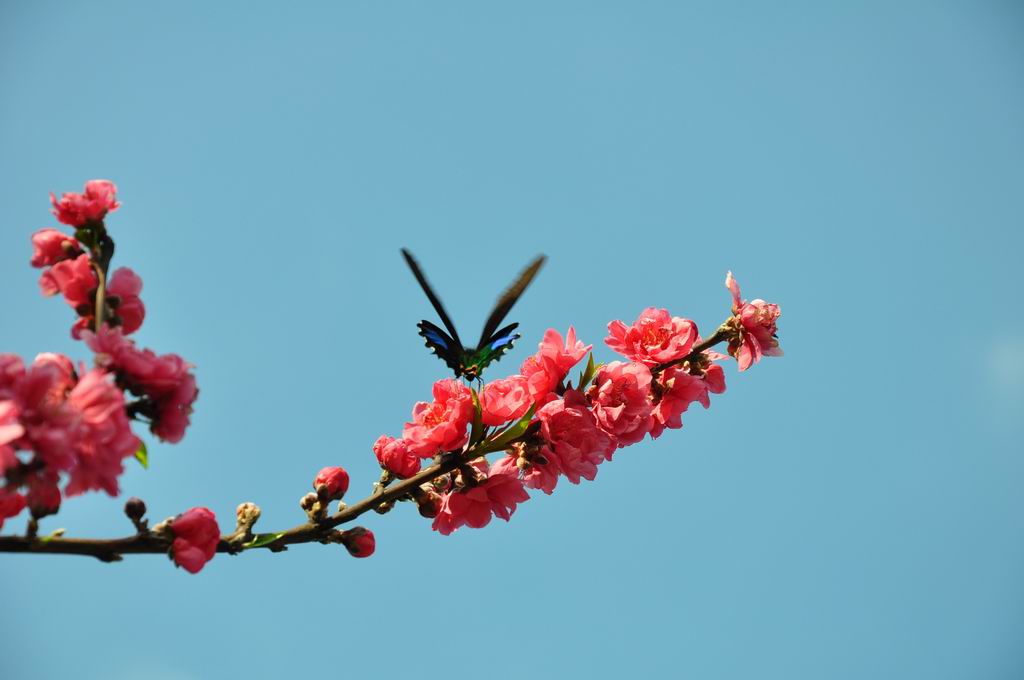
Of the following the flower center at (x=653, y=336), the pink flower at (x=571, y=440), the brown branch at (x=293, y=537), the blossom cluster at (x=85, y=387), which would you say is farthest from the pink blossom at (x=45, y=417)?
the flower center at (x=653, y=336)

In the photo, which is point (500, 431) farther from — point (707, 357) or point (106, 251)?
point (106, 251)

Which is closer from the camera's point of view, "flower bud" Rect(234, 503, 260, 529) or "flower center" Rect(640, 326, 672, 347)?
"flower bud" Rect(234, 503, 260, 529)

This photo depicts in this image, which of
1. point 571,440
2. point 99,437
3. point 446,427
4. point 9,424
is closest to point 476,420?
point 446,427

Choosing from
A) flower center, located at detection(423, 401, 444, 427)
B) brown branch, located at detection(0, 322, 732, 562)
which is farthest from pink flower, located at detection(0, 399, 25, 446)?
flower center, located at detection(423, 401, 444, 427)

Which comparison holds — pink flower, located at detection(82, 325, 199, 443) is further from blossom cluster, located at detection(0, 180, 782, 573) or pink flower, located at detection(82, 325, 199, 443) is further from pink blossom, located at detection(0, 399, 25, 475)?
pink blossom, located at detection(0, 399, 25, 475)

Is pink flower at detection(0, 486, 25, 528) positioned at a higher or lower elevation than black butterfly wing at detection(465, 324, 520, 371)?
lower

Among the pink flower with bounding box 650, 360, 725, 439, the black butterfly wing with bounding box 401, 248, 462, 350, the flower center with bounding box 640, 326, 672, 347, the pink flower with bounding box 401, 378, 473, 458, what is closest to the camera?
the black butterfly wing with bounding box 401, 248, 462, 350

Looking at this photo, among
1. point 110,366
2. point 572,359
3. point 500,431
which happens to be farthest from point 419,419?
point 110,366
